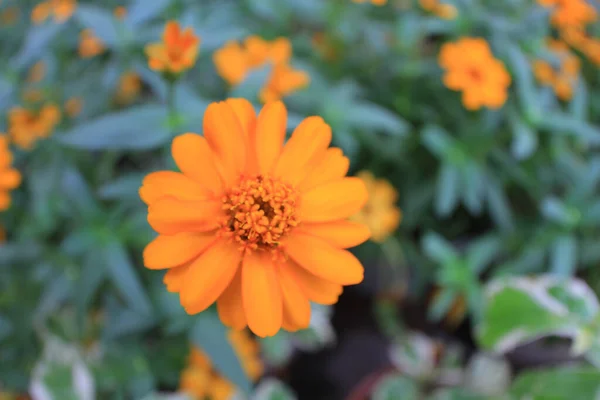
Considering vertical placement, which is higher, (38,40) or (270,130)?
(270,130)

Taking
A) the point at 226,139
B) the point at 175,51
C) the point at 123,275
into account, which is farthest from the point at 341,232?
the point at 123,275

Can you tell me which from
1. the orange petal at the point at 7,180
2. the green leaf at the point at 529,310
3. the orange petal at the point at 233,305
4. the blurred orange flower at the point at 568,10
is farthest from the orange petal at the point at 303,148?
the blurred orange flower at the point at 568,10

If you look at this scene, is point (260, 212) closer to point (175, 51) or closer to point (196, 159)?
point (196, 159)

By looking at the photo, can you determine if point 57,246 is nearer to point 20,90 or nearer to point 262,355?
point 20,90

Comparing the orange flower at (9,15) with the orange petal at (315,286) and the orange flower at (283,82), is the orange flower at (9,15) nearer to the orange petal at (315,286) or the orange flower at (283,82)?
the orange flower at (283,82)

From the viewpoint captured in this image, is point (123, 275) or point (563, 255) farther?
point (563, 255)
